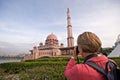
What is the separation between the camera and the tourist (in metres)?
1.58

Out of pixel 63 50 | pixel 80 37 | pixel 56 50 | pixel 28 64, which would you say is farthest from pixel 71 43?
pixel 80 37

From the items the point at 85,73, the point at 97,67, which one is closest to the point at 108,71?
the point at 97,67

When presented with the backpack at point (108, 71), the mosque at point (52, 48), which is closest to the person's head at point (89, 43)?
the backpack at point (108, 71)

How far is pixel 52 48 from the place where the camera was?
4850 centimetres

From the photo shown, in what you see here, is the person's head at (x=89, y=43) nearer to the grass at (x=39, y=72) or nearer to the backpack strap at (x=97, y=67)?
the backpack strap at (x=97, y=67)

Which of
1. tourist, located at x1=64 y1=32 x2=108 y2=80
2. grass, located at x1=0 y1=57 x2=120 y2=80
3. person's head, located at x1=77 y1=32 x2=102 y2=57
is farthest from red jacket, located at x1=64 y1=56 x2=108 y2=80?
grass, located at x1=0 y1=57 x2=120 y2=80

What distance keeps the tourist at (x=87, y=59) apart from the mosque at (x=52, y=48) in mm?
43068

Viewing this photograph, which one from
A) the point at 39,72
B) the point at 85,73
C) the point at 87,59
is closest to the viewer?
the point at 85,73

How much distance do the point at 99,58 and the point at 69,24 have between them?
50519 millimetres

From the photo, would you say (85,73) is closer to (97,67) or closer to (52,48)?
(97,67)

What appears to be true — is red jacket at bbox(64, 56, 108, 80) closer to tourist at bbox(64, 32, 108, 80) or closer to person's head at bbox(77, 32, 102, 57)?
tourist at bbox(64, 32, 108, 80)

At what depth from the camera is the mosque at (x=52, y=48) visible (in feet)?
152

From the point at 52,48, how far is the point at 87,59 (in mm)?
46922

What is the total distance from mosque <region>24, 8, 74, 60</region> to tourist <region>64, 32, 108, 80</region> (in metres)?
43.1
